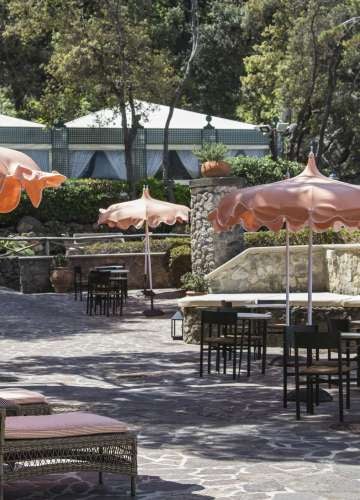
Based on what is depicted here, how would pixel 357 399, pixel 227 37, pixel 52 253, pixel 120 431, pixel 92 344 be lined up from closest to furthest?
pixel 120 431
pixel 357 399
pixel 92 344
pixel 52 253
pixel 227 37

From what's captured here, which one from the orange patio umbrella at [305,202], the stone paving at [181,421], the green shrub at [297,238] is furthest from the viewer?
the green shrub at [297,238]

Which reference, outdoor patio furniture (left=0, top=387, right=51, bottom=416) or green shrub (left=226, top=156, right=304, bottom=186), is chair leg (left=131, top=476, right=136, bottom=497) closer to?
outdoor patio furniture (left=0, top=387, right=51, bottom=416)

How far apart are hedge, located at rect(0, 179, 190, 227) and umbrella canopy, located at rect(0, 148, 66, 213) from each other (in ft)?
86.7

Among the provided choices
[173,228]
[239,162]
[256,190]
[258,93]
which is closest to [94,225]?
[173,228]

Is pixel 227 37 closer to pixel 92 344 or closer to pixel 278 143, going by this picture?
pixel 278 143

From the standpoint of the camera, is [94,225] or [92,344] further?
[94,225]

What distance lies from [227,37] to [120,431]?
46952 millimetres

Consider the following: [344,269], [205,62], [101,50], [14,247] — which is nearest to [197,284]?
[344,269]

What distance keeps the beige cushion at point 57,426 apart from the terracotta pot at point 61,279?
65.6 feet

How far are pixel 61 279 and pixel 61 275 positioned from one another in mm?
127

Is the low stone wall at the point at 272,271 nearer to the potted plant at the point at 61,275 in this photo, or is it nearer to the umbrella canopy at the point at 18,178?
the potted plant at the point at 61,275

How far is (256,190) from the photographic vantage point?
40.6 ft

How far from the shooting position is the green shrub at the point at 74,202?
37.0 m

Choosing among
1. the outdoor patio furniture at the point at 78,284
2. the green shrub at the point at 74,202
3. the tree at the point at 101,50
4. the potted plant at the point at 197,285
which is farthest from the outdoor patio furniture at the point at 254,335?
the green shrub at the point at 74,202
